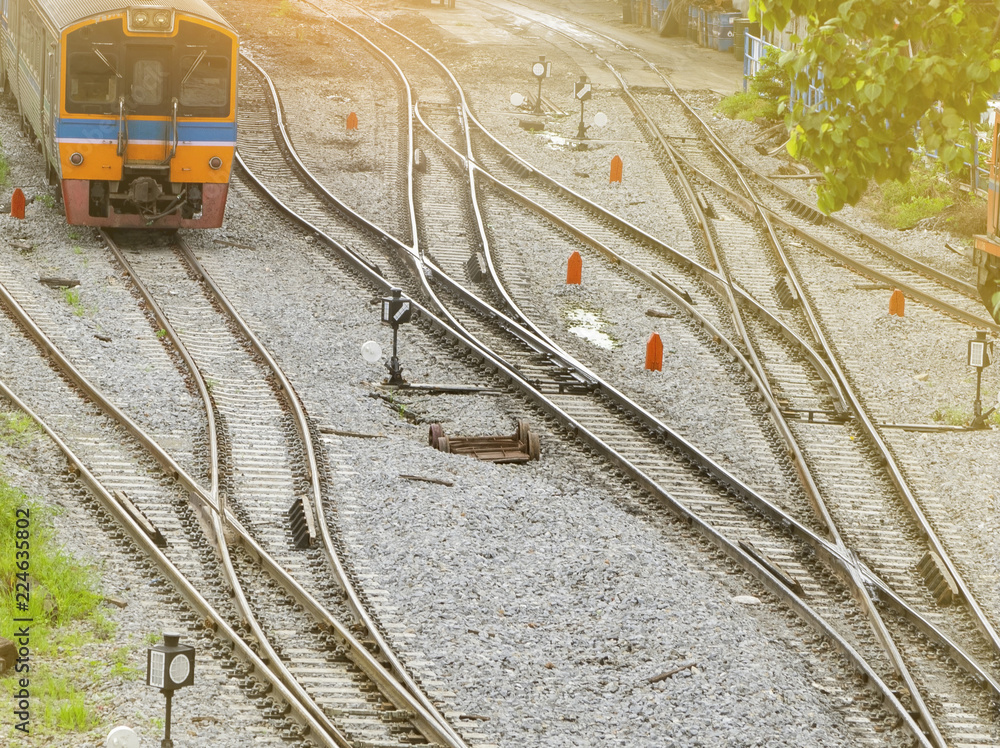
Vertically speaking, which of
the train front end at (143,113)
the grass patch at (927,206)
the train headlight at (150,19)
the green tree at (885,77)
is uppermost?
the green tree at (885,77)

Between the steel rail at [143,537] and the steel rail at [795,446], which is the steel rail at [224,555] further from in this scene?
the steel rail at [795,446]

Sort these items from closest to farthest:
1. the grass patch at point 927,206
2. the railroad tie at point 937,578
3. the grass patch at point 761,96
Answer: the railroad tie at point 937,578
the grass patch at point 927,206
the grass patch at point 761,96

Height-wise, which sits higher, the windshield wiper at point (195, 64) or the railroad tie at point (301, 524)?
the windshield wiper at point (195, 64)

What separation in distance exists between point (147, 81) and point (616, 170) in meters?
10.0

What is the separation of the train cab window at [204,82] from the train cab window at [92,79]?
930mm

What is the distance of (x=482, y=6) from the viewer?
47406mm

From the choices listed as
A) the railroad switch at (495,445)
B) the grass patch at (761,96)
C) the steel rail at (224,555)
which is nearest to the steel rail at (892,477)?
the railroad switch at (495,445)

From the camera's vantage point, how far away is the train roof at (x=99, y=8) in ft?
59.6

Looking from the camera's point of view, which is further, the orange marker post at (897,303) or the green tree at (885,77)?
the orange marker post at (897,303)

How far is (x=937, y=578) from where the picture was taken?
12.2 meters

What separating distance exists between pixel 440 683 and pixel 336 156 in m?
18.3

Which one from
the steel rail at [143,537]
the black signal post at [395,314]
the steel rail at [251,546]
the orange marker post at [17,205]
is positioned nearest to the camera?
the steel rail at [143,537]

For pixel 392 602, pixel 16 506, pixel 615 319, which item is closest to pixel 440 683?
pixel 392 602

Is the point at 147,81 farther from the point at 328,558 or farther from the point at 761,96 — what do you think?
the point at 761,96
